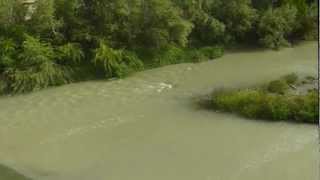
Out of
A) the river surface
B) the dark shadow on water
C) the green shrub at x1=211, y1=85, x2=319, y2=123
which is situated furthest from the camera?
the green shrub at x1=211, y1=85, x2=319, y2=123

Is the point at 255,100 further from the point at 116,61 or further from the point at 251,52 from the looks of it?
the point at 251,52

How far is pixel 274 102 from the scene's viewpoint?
1070cm

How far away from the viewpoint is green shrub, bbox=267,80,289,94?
1181 centimetres

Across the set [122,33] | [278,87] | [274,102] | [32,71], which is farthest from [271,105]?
[32,71]

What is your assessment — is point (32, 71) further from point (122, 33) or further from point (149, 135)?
point (149, 135)

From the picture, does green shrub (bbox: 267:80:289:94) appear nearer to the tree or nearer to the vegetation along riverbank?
the vegetation along riverbank

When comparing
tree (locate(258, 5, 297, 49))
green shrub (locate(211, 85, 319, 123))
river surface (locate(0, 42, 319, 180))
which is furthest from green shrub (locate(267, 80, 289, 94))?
tree (locate(258, 5, 297, 49))

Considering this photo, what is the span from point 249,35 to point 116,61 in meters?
4.27

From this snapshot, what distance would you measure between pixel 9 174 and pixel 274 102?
15.2 feet

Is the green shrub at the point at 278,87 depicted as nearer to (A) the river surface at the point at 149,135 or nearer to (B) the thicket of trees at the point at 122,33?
(A) the river surface at the point at 149,135

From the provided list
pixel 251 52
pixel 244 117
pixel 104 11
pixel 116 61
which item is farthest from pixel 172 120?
pixel 251 52

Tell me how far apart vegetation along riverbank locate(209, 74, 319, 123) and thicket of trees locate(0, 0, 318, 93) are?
9.60 ft

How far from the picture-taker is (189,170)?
8.73m

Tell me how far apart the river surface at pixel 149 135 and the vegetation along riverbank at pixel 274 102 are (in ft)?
0.73
